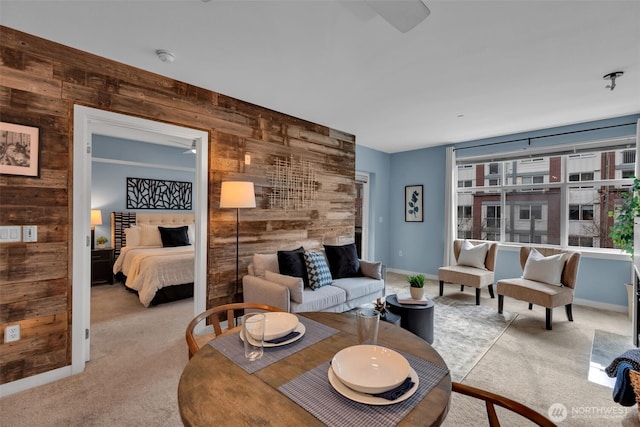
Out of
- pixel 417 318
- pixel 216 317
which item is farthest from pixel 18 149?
pixel 417 318

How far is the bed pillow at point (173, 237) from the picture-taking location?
5.05 meters

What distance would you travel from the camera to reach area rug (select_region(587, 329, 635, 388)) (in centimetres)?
231

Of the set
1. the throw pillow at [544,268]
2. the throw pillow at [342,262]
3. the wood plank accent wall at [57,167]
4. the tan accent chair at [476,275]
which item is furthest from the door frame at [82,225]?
the throw pillow at [544,268]

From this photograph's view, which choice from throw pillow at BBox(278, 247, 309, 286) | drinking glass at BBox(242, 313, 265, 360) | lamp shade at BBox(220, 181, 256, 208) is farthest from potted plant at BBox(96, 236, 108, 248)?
drinking glass at BBox(242, 313, 265, 360)

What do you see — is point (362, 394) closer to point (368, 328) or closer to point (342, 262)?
point (368, 328)

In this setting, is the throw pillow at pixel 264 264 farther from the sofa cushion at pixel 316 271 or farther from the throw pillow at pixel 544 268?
the throw pillow at pixel 544 268

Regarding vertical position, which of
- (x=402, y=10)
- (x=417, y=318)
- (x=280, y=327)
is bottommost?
(x=417, y=318)

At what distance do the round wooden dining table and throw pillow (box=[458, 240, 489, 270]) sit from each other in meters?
3.68

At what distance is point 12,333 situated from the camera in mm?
2074

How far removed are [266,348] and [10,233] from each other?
2.18 m

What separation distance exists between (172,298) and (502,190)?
5.49m

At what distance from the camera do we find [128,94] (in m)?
2.58

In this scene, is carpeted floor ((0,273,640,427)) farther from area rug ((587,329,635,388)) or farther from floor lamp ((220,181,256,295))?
floor lamp ((220,181,256,295))

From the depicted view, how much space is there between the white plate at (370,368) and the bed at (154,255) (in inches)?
143
